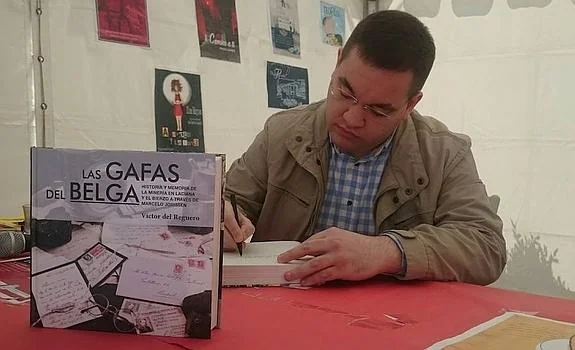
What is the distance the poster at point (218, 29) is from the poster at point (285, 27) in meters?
0.19

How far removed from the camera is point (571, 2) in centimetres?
208

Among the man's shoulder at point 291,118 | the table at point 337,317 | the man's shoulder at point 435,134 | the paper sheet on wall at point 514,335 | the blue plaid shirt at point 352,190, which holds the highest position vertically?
the man's shoulder at point 291,118

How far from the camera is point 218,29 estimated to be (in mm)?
1955

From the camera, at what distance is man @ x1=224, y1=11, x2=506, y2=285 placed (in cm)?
113

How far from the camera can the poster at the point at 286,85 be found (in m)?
2.17

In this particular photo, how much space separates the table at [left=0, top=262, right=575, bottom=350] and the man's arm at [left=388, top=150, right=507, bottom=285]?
4 centimetres

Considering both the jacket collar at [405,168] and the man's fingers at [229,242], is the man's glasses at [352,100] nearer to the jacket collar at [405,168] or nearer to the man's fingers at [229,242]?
the jacket collar at [405,168]

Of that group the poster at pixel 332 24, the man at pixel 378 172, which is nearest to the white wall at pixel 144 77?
the poster at pixel 332 24

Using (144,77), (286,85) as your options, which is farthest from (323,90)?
(144,77)

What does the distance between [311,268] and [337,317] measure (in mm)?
172

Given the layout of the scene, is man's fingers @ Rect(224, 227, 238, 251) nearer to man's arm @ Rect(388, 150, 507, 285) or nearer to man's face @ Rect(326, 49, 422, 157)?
man's arm @ Rect(388, 150, 507, 285)

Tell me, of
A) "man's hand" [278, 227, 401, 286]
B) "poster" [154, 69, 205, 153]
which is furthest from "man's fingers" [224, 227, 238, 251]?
"poster" [154, 69, 205, 153]

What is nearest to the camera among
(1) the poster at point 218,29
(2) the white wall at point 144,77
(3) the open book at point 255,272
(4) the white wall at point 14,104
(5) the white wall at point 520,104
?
(3) the open book at point 255,272

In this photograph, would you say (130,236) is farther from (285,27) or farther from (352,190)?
(285,27)
